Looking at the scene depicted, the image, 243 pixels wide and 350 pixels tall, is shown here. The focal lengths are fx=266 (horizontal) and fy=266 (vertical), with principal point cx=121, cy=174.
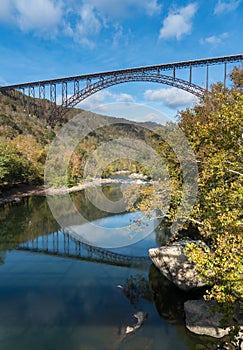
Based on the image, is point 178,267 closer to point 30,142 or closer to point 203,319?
point 203,319

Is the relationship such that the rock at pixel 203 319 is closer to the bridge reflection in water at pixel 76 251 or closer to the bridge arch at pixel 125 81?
the bridge reflection in water at pixel 76 251

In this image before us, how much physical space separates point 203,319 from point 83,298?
2.97 metres

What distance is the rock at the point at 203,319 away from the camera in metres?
5.07

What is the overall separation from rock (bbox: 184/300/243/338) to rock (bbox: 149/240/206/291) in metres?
0.86

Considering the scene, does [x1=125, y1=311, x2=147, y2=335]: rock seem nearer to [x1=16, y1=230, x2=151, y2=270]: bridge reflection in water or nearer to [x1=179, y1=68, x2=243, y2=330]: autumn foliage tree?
[x1=179, y1=68, x2=243, y2=330]: autumn foliage tree

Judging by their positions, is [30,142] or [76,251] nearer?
[76,251]

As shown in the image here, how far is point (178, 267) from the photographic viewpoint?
677cm

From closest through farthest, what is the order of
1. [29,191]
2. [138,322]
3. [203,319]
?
[203,319]
[138,322]
[29,191]

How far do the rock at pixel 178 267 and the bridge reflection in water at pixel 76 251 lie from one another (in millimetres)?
1322

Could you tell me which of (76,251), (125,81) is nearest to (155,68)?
(125,81)

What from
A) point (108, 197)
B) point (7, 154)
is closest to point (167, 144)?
point (108, 197)

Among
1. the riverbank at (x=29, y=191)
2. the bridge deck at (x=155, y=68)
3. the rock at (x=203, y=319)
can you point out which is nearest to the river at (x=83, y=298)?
the rock at (x=203, y=319)

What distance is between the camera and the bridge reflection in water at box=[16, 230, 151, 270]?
351 inches

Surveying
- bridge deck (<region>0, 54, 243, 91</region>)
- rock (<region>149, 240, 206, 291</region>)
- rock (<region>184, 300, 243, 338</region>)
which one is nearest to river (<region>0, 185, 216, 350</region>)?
rock (<region>184, 300, 243, 338</region>)
